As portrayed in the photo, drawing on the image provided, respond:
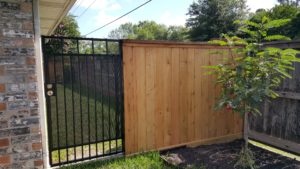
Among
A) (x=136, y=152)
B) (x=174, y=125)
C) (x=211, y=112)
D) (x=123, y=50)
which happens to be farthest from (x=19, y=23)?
(x=211, y=112)

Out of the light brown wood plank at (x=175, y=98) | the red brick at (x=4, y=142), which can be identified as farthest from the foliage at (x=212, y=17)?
the red brick at (x=4, y=142)

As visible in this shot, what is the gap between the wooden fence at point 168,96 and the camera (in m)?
2.77

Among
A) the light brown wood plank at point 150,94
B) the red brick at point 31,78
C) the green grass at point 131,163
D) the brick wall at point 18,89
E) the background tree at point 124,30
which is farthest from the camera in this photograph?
the background tree at point 124,30

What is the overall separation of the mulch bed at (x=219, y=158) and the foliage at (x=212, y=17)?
1458 centimetres

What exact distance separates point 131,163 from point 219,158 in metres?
1.22

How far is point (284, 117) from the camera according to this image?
122 inches

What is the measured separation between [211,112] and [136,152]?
1379mm

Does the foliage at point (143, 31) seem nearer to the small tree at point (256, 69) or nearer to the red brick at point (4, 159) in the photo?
the small tree at point (256, 69)

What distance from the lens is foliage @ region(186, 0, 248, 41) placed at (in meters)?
17.1

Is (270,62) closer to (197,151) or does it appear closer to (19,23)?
(197,151)

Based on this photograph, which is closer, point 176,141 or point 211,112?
point 176,141

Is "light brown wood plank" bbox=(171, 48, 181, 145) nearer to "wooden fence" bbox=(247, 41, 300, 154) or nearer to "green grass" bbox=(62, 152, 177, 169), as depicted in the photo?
"green grass" bbox=(62, 152, 177, 169)

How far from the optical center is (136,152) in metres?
2.87

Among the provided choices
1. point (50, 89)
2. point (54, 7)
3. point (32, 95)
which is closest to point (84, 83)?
point (50, 89)
